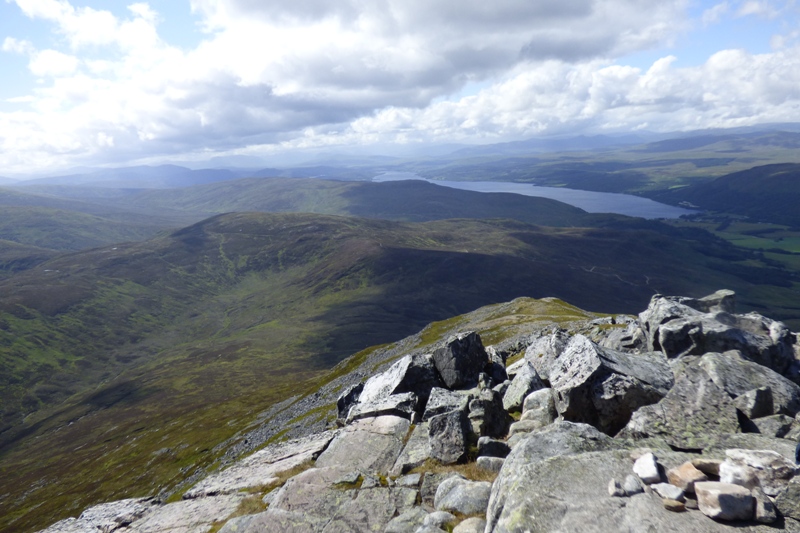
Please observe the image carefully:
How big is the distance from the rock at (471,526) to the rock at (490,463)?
4.91 metres

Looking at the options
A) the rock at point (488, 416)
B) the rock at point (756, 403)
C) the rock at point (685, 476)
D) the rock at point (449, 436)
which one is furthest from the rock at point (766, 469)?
the rock at point (488, 416)

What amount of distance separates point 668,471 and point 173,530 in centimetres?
2571

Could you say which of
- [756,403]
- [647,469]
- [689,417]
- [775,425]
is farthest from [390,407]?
[775,425]

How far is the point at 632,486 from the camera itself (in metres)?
13.3

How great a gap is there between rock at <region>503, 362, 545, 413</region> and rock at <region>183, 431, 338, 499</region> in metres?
13.6

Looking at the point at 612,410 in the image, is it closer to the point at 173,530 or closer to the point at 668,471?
the point at 668,471

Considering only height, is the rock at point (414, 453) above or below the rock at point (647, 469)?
below

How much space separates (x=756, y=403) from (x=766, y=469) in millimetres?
6847

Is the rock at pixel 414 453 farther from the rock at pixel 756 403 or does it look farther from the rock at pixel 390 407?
the rock at pixel 756 403

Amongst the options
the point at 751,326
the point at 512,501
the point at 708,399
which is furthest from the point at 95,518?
the point at 751,326

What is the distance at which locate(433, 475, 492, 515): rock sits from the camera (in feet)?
55.6

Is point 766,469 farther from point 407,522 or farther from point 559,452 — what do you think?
point 407,522

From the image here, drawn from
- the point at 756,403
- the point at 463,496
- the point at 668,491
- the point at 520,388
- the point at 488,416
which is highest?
the point at 668,491

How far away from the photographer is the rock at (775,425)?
53.8 feet
